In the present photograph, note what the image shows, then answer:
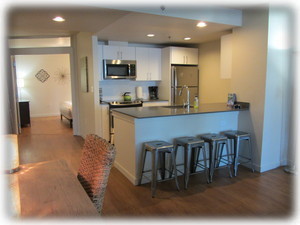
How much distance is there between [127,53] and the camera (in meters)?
5.18

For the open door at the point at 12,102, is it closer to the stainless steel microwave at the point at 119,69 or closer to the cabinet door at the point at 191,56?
the stainless steel microwave at the point at 119,69

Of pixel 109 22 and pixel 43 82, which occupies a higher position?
pixel 109 22

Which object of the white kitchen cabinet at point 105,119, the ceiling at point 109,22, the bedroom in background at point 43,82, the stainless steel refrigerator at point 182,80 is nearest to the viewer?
the ceiling at point 109,22

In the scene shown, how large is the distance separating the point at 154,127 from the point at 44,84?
7275 millimetres

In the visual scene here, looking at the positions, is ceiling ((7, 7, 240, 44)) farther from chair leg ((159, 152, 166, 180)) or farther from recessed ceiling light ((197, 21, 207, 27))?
chair leg ((159, 152, 166, 180))

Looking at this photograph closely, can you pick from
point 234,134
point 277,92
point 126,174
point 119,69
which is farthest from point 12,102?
point 277,92

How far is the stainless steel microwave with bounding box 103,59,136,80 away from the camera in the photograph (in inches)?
196

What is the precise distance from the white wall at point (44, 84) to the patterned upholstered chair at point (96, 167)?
823cm

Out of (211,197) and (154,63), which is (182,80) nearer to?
(154,63)

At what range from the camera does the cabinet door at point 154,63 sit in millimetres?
5516

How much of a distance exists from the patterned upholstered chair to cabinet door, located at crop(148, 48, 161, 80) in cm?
407

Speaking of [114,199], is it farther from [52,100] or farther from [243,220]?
[52,100]

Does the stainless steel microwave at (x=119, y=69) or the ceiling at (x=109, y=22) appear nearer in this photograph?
the ceiling at (x=109, y=22)

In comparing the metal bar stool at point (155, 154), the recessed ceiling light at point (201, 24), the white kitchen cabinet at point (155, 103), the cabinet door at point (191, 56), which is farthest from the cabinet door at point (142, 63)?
the metal bar stool at point (155, 154)
